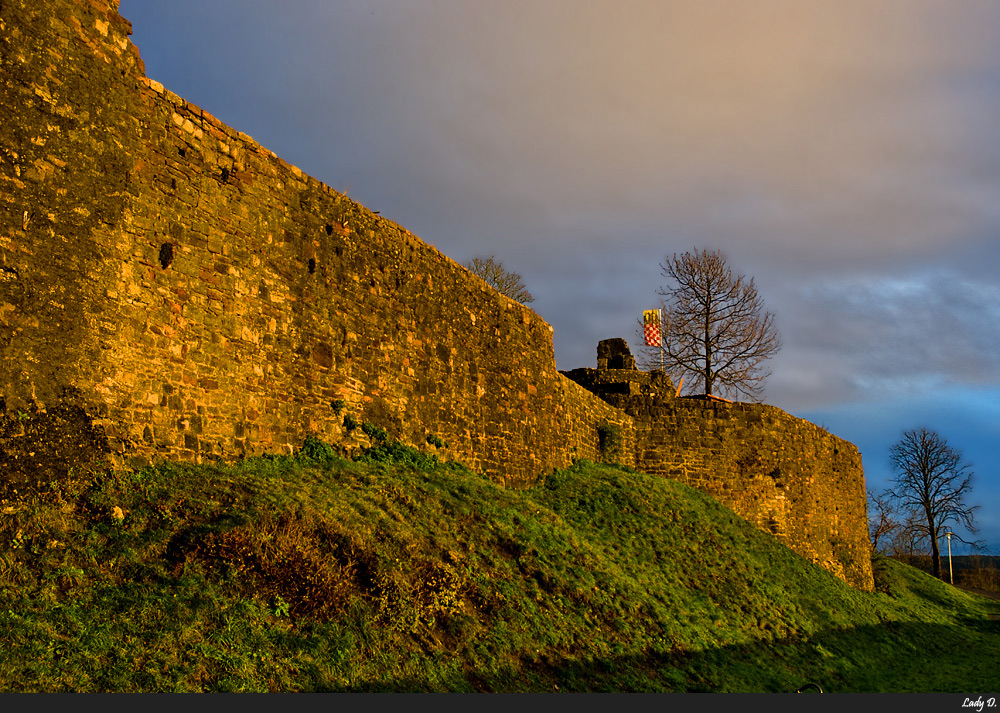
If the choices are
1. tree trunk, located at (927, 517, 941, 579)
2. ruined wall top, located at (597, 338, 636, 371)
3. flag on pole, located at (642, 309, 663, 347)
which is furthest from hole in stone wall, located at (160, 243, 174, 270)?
tree trunk, located at (927, 517, 941, 579)

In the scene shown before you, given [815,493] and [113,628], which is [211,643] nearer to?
[113,628]

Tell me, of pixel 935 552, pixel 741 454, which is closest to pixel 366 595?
pixel 741 454

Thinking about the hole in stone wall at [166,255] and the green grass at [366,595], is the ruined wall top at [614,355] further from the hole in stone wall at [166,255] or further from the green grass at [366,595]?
the hole in stone wall at [166,255]

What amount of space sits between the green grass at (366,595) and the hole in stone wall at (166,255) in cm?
219

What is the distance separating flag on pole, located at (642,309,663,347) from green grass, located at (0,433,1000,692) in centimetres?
1285

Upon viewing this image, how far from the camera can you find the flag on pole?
27805 mm

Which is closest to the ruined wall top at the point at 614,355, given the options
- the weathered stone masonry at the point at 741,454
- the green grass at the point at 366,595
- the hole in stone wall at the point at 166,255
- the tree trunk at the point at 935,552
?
the weathered stone masonry at the point at 741,454

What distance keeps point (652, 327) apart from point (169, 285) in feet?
69.5

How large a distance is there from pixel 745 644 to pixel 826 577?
830 centimetres

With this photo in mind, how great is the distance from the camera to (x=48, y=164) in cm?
796

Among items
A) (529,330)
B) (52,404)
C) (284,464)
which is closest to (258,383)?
(284,464)

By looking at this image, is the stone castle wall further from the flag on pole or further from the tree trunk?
the tree trunk

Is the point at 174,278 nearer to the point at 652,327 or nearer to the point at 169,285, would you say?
the point at 169,285

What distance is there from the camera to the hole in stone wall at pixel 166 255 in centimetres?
902
